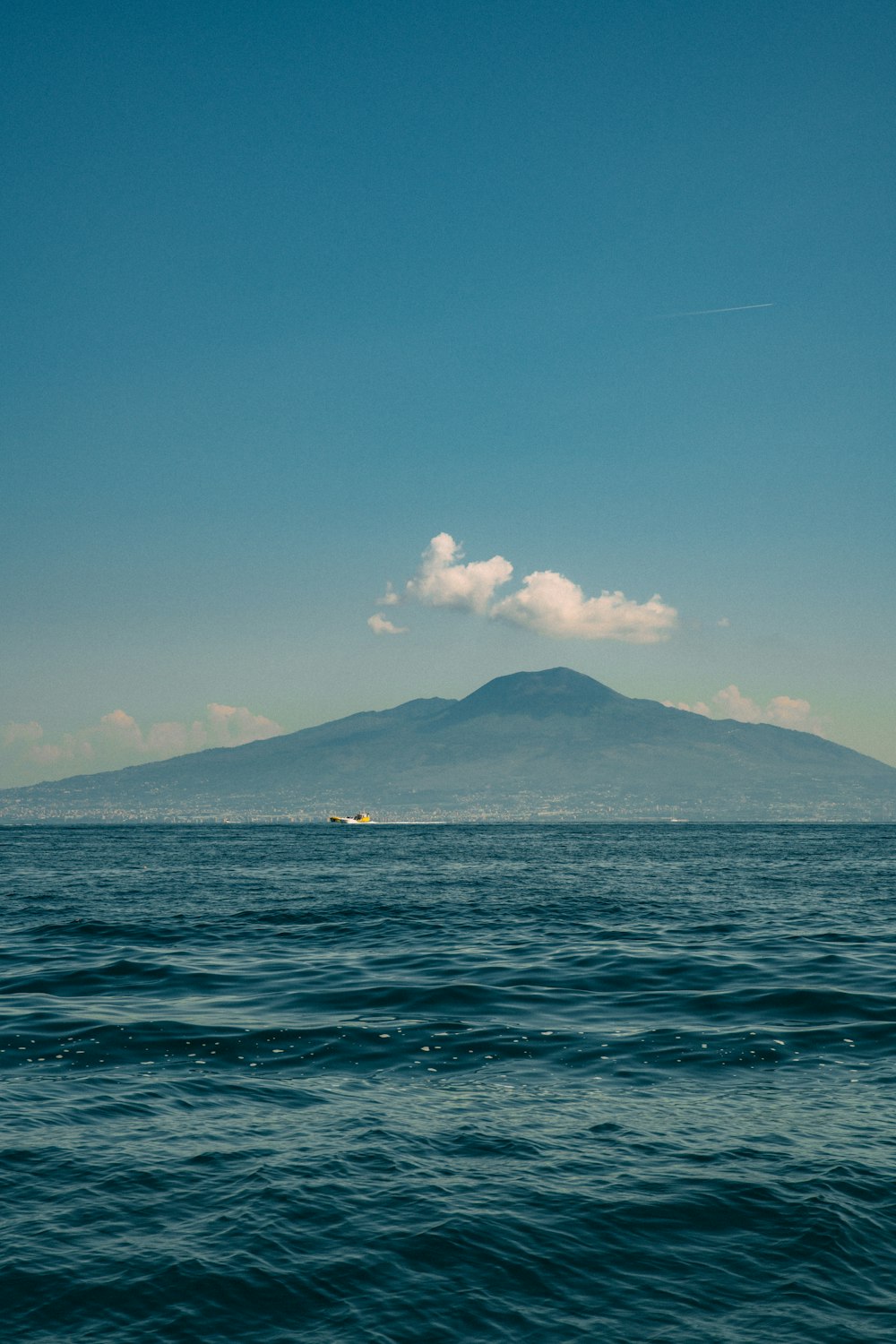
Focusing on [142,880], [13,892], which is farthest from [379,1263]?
[142,880]

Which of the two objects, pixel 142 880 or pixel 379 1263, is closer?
pixel 379 1263

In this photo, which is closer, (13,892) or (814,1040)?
(814,1040)

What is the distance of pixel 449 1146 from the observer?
12.0m

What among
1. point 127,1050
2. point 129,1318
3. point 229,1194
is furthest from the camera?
point 127,1050

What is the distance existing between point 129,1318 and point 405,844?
109940mm

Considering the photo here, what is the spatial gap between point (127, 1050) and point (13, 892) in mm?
38821

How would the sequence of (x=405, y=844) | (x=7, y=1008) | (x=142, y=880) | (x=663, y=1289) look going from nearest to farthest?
(x=663, y=1289) < (x=7, y=1008) < (x=142, y=880) < (x=405, y=844)

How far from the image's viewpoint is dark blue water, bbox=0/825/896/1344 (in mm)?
8508

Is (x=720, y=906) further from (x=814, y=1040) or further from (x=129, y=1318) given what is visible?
(x=129, y=1318)

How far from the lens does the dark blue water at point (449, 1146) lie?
8508 mm

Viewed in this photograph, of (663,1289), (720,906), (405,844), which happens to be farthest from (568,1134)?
(405,844)

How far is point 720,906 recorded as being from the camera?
4238 centimetres

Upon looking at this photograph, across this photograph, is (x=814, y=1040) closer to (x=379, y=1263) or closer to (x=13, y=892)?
(x=379, y=1263)

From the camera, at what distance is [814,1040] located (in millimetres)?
17516
